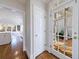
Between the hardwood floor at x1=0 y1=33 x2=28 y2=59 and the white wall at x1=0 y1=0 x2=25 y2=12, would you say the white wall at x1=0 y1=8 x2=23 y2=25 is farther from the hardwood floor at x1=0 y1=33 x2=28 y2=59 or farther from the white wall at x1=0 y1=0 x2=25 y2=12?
the hardwood floor at x1=0 y1=33 x2=28 y2=59

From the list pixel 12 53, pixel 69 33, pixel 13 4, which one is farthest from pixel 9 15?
pixel 69 33

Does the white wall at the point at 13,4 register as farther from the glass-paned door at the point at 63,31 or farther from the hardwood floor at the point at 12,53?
the hardwood floor at the point at 12,53

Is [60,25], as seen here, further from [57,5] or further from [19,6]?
[19,6]

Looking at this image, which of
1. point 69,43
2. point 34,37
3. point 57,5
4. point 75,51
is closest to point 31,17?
point 34,37

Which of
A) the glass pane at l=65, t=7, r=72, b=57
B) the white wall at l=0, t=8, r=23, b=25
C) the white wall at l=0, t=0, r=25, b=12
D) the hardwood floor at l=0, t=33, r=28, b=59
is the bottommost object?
the hardwood floor at l=0, t=33, r=28, b=59

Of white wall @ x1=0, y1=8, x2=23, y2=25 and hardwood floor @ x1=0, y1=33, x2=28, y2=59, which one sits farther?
white wall @ x1=0, y1=8, x2=23, y2=25

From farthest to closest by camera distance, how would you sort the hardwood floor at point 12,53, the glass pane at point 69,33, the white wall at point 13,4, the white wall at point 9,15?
the white wall at point 9,15 → the white wall at point 13,4 → the hardwood floor at point 12,53 → the glass pane at point 69,33

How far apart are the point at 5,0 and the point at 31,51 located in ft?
8.71

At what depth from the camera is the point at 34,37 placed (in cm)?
383

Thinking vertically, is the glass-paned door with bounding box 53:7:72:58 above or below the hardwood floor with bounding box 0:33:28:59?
above

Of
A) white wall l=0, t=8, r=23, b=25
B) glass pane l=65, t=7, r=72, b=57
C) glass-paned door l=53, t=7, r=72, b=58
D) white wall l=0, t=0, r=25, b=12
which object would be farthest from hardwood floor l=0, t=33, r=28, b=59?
white wall l=0, t=8, r=23, b=25

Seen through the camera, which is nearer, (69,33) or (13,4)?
(69,33)

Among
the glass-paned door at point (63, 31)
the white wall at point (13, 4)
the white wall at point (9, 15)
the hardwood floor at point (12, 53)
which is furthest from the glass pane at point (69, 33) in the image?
the white wall at point (9, 15)

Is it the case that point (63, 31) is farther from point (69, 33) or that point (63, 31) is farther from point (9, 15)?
point (9, 15)
